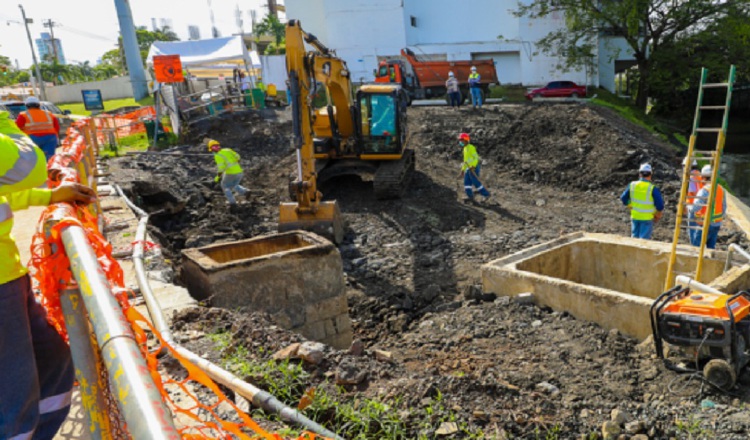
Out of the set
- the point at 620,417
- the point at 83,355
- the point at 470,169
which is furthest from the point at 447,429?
the point at 470,169

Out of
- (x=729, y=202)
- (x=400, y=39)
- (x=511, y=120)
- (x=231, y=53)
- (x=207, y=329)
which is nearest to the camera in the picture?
(x=207, y=329)

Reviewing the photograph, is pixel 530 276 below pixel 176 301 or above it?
below

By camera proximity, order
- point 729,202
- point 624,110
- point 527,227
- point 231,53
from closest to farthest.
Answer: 1. point 527,227
2. point 729,202
3. point 231,53
4. point 624,110

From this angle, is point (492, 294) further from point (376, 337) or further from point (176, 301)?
point (176, 301)

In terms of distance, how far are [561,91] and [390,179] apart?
17736 mm

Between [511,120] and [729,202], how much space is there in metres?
8.90

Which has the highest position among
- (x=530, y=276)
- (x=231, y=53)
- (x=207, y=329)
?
(x=231, y=53)

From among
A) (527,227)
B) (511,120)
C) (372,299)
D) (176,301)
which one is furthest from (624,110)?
(176,301)

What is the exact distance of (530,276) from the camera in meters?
6.71

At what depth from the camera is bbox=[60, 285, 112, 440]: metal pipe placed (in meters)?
1.87

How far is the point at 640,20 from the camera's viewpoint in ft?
78.6

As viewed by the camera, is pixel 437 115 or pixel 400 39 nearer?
pixel 437 115

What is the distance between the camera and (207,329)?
429 centimetres

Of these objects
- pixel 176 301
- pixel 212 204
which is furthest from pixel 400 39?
pixel 176 301
